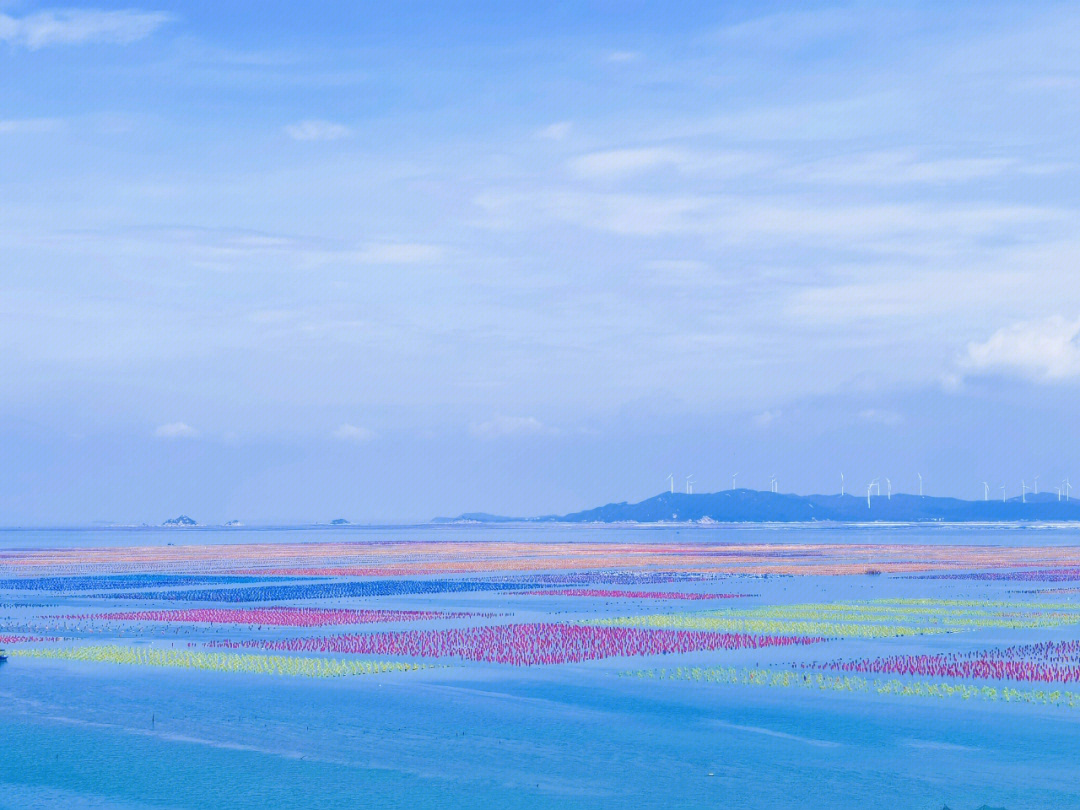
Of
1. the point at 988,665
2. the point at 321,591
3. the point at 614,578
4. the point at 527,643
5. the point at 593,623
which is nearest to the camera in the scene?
the point at 988,665

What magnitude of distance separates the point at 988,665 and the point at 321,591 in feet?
121

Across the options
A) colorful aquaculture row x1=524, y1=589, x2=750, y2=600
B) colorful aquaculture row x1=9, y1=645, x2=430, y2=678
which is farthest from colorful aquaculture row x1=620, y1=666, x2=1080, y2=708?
colorful aquaculture row x1=524, y1=589, x2=750, y2=600

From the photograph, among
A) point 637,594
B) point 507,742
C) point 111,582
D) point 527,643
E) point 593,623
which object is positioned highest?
point 637,594

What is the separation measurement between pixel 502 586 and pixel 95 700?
123ft

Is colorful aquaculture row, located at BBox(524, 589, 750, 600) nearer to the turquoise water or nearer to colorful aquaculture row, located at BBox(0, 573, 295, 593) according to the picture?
colorful aquaculture row, located at BBox(0, 573, 295, 593)

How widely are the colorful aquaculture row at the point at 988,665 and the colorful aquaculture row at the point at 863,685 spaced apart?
1.38 meters

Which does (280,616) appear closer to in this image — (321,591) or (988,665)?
(321,591)

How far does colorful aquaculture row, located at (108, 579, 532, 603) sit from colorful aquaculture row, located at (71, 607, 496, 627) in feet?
19.4

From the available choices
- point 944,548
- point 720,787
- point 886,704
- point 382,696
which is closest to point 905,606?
point 886,704

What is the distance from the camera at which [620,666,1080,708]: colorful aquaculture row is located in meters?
28.5

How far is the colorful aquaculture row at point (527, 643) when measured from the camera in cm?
3631

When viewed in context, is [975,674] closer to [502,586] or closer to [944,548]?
[502,586]

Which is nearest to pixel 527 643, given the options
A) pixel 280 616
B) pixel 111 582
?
pixel 280 616

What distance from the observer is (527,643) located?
127 ft
